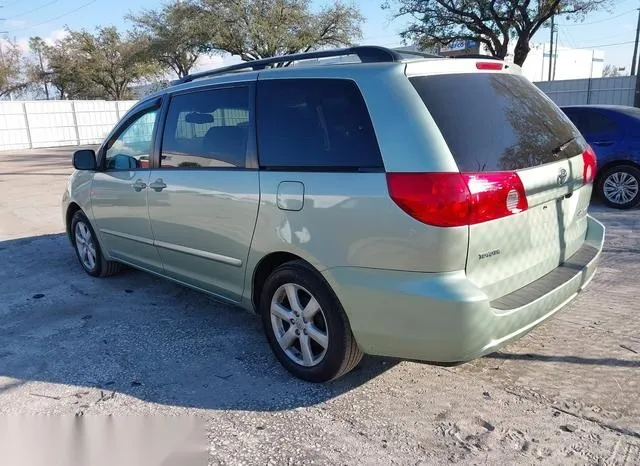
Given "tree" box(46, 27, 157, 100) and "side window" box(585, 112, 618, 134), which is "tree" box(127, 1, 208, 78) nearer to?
"tree" box(46, 27, 157, 100)

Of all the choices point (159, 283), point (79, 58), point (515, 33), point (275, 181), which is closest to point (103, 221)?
point (159, 283)

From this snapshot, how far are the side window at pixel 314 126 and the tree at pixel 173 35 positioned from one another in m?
24.2

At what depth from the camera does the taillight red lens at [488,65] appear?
3.07 m

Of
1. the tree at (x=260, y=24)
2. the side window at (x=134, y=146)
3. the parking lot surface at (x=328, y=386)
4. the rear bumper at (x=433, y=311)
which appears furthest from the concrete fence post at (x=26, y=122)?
the rear bumper at (x=433, y=311)

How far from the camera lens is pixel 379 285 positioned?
2699 millimetres

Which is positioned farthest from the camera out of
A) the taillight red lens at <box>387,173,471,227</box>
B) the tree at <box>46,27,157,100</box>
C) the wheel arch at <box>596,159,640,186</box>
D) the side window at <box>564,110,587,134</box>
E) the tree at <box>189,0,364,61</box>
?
the tree at <box>46,27,157,100</box>

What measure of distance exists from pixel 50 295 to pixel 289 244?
309cm

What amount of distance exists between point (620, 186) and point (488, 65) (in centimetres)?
563

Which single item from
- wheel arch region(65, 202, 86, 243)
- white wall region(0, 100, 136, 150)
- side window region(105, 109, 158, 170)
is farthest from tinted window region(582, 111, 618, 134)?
white wall region(0, 100, 136, 150)

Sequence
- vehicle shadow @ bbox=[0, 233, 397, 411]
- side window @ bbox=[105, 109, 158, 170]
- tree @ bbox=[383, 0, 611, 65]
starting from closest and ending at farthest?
1. vehicle shadow @ bbox=[0, 233, 397, 411]
2. side window @ bbox=[105, 109, 158, 170]
3. tree @ bbox=[383, 0, 611, 65]

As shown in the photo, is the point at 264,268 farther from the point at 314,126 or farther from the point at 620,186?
the point at 620,186

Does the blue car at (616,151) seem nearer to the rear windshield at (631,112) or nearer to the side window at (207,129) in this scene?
the rear windshield at (631,112)

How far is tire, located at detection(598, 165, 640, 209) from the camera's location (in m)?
7.56

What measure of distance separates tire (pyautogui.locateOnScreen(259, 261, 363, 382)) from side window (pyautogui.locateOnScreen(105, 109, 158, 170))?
174 centimetres
